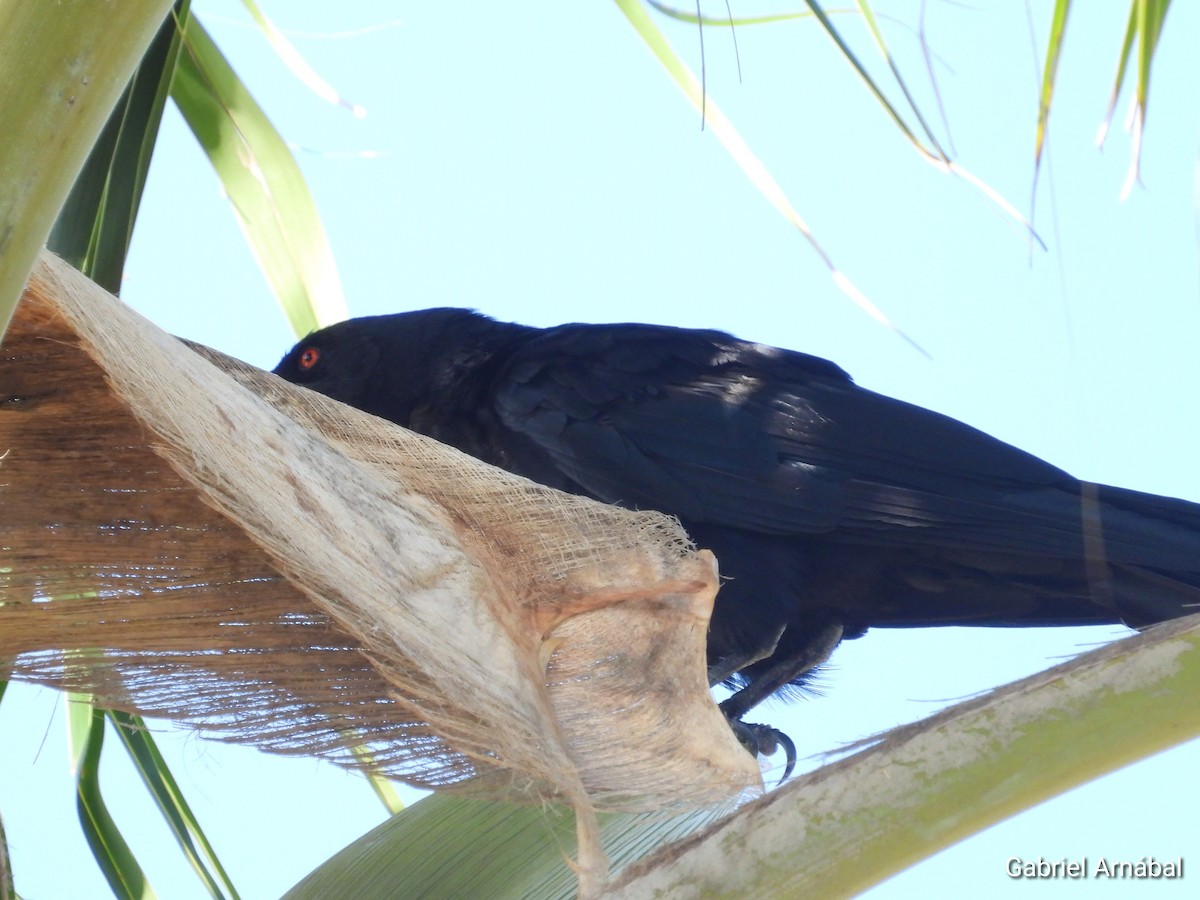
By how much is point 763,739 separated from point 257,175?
6.35 feet

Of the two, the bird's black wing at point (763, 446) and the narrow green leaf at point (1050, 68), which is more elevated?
the narrow green leaf at point (1050, 68)

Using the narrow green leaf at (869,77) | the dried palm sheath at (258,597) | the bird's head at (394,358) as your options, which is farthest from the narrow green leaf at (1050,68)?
the bird's head at (394,358)

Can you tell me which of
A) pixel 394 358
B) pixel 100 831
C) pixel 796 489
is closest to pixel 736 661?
pixel 796 489

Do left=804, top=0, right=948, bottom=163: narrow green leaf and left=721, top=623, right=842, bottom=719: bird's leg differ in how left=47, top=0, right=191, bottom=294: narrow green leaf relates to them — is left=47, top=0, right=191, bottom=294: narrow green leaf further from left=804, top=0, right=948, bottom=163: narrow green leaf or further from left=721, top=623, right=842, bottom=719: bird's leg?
left=721, top=623, right=842, bottom=719: bird's leg

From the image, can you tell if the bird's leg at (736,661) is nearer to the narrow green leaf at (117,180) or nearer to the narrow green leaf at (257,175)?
the narrow green leaf at (257,175)

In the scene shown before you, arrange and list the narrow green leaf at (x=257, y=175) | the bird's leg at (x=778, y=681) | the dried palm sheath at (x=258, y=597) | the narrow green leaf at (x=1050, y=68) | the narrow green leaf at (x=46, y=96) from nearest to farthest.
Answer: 1. the narrow green leaf at (x=46, y=96)
2. the dried palm sheath at (x=258, y=597)
3. the narrow green leaf at (x=1050, y=68)
4. the narrow green leaf at (x=257, y=175)
5. the bird's leg at (x=778, y=681)

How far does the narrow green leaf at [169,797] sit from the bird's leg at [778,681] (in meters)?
1.62

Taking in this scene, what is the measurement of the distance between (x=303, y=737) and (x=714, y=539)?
1807 mm

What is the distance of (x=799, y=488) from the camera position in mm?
3123

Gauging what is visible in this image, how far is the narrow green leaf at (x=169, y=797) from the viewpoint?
198cm

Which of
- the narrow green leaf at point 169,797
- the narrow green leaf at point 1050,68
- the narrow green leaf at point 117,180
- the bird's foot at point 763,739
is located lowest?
the bird's foot at point 763,739

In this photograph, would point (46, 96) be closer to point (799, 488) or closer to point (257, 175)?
point (257, 175)

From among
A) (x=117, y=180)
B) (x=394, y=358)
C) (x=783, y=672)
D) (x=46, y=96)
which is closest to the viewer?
(x=46, y=96)

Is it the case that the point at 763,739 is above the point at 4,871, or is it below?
below
